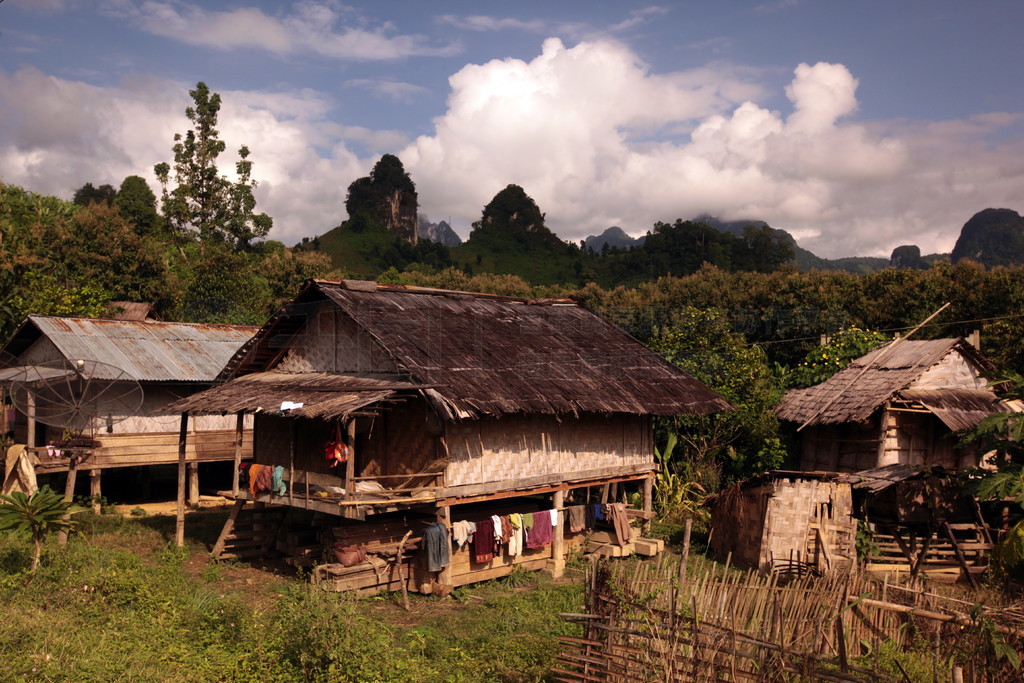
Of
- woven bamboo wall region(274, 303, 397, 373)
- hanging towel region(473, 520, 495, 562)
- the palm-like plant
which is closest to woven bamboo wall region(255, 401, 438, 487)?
woven bamboo wall region(274, 303, 397, 373)

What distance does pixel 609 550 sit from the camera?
1554 centimetres

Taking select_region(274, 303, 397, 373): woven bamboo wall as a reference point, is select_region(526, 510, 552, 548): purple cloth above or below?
below

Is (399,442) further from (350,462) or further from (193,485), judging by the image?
(193,485)

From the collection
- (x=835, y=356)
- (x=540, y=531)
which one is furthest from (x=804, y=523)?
(x=835, y=356)

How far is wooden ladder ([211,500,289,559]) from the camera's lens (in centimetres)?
1488

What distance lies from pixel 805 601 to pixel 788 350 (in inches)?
820

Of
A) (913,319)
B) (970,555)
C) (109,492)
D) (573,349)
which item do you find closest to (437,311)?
(573,349)

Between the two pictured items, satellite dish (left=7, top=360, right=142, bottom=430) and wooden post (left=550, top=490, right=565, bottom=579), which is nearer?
wooden post (left=550, top=490, right=565, bottom=579)

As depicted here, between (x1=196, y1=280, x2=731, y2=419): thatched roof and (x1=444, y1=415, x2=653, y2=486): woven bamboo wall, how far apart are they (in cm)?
72

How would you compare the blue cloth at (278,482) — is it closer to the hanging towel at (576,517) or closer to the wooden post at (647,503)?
the hanging towel at (576,517)

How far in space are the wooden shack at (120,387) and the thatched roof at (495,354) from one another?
165 inches

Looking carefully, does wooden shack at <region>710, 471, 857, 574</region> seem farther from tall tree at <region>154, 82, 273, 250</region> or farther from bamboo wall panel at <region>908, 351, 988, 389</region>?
tall tree at <region>154, 82, 273, 250</region>

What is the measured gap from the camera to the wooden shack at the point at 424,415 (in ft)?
42.1

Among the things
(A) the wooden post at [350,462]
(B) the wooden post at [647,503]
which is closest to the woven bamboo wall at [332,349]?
(A) the wooden post at [350,462]
